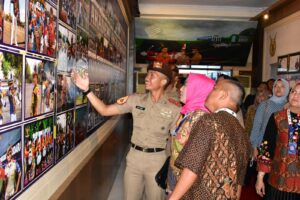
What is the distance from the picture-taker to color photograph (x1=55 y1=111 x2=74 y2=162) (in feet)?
6.07

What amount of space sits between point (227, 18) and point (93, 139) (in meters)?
7.35

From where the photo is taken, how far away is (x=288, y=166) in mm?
2672

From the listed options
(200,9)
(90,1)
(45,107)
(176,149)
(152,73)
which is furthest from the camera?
(200,9)

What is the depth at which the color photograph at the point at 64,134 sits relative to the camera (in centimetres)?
185

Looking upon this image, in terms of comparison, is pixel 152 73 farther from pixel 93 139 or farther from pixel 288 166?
pixel 288 166

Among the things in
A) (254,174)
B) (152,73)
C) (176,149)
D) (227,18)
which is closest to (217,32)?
(227,18)

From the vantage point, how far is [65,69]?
6.44 feet

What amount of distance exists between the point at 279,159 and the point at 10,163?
2.14 metres

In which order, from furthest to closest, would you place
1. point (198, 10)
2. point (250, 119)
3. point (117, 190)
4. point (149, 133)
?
point (198, 10)
point (250, 119)
point (117, 190)
point (149, 133)

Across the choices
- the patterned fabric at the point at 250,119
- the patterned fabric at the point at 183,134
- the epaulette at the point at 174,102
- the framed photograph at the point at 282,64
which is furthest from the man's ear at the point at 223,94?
the framed photograph at the point at 282,64

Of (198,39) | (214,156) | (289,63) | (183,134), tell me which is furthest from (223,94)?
(198,39)

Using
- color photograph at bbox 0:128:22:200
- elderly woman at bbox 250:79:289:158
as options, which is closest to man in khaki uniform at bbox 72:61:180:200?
color photograph at bbox 0:128:22:200

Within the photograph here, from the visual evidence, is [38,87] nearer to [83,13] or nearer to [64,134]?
[64,134]

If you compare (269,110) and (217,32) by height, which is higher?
(217,32)
